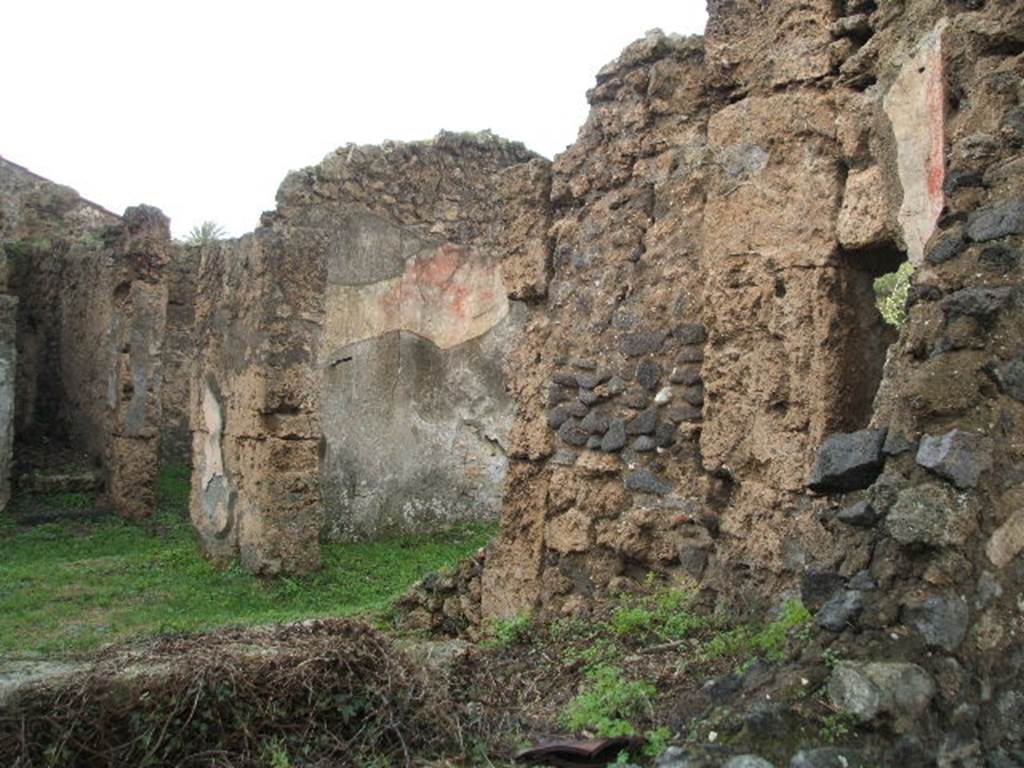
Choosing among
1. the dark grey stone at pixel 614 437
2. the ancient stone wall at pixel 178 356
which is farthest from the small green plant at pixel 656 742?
the ancient stone wall at pixel 178 356

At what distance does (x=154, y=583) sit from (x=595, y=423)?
4399 millimetres

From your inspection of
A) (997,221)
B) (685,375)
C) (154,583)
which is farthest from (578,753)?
(154,583)

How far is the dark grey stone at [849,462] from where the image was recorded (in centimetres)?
290

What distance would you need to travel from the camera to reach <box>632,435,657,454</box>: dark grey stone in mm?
4641

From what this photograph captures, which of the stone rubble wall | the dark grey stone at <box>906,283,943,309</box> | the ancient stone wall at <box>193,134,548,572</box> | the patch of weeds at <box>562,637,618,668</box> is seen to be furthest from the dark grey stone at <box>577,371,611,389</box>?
the ancient stone wall at <box>193,134,548,572</box>

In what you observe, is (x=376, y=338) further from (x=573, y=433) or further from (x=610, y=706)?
(x=610, y=706)

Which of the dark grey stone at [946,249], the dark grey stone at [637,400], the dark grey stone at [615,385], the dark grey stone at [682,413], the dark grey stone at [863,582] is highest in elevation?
the dark grey stone at [946,249]

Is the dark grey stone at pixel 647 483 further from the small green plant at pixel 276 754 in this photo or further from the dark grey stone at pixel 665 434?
the small green plant at pixel 276 754

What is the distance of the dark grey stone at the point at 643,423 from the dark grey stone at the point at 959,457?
6.75 ft

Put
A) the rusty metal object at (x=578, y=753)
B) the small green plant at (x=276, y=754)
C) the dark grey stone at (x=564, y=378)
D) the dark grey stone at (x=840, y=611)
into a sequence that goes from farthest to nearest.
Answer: the dark grey stone at (x=564, y=378) < the small green plant at (x=276, y=754) < the rusty metal object at (x=578, y=753) < the dark grey stone at (x=840, y=611)

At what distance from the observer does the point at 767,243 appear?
414cm

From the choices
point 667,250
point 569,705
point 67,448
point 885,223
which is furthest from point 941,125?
point 67,448

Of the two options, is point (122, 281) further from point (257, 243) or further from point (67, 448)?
point (257, 243)

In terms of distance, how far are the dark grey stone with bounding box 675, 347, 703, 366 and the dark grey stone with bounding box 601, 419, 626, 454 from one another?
416 millimetres
